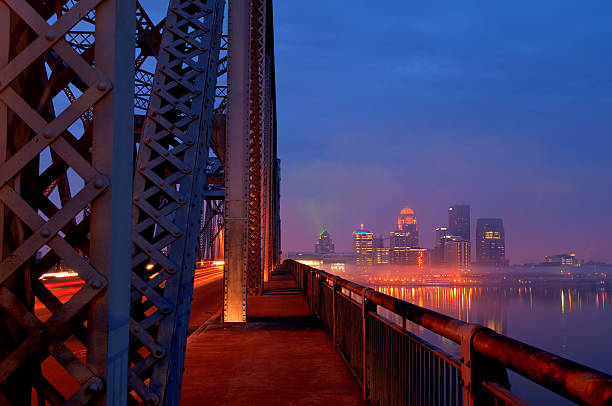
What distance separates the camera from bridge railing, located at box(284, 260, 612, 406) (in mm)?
1554

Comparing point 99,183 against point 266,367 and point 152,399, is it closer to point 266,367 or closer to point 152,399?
point 152,399

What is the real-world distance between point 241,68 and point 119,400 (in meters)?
10.9

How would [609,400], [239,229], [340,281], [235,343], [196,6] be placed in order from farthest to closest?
1. [239,229]
2. [235,343]
3. [340,281]
4. [196,6]
5. [609,400]

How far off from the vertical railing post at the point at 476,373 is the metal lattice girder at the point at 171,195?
1.83m

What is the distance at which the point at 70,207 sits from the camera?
1.77m

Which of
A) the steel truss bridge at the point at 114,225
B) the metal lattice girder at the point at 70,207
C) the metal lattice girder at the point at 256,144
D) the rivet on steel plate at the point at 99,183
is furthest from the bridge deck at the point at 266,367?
the metal lattice girder at the point at 256,144

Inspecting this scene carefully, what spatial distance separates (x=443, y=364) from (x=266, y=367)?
466cm

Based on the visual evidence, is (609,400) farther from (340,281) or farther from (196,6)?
(340,281)

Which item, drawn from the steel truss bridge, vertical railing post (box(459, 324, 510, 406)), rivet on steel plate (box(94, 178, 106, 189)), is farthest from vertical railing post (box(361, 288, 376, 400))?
rivet on steel plate (box(94, 178, 106, 189))

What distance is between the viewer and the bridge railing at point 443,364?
5.10 ft

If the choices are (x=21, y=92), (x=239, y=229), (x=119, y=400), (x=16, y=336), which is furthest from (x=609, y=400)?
(x=239, y=229)

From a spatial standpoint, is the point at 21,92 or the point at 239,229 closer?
the point at 21,92

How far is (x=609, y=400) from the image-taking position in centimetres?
133

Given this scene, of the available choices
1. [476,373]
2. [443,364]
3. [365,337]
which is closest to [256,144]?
[365,337]
